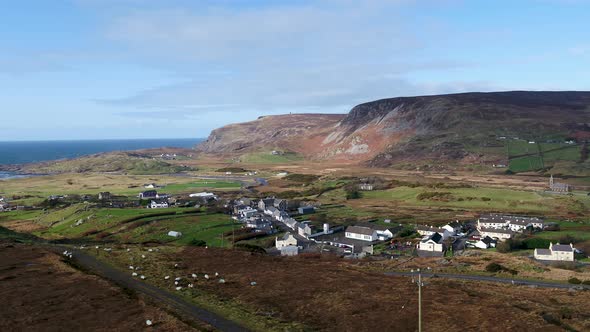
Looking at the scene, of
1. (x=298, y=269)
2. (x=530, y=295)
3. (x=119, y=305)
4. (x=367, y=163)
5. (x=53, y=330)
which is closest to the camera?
(x=53, y=330)

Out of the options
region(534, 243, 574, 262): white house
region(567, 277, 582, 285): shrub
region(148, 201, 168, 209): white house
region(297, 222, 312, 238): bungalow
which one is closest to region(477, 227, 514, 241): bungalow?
region(534, 243, 574, 262): white house

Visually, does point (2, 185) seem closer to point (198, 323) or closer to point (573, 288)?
point (198, 323)

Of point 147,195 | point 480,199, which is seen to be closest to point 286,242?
point 480,199

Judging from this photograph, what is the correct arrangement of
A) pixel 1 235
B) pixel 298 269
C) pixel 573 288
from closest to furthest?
pixel 573 288, pixel 298 269, pixel 1 235

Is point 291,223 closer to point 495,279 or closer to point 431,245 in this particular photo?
point 431,245

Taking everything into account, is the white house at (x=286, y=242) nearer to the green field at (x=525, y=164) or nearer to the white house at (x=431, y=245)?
the white house at (x=431, y=245)

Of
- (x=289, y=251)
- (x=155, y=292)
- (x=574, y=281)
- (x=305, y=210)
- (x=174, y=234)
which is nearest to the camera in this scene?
(x=155, y=292)

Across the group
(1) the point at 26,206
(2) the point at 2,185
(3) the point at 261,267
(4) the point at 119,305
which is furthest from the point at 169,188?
(4) the point at 119,305
